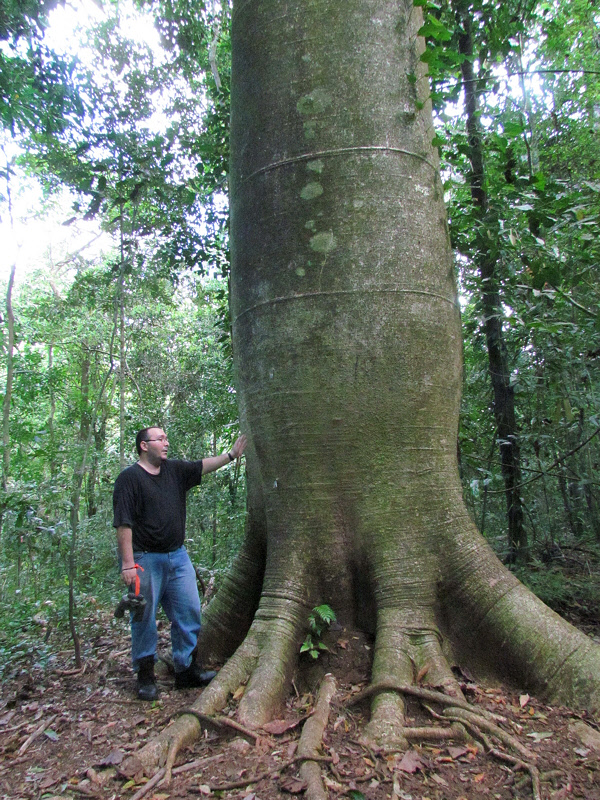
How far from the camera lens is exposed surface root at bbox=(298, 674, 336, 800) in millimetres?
1917

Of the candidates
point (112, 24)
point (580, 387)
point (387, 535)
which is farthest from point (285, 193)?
point (112, 24)

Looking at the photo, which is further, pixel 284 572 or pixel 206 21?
pixel 206 21

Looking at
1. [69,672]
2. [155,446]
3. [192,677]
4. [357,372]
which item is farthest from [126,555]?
[357,372]

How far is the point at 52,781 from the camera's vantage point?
229cm

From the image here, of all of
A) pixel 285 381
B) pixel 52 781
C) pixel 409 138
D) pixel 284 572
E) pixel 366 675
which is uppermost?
pixel 409 138

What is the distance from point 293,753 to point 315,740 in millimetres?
94

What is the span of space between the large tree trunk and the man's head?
2.56 feet

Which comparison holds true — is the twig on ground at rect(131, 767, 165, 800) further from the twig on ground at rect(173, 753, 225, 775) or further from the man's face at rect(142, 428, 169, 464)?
the man's face at rect(142, 428, 169, 464)

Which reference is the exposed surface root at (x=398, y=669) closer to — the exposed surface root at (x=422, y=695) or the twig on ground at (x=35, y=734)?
the exposed surface root at (x=422, y=695)

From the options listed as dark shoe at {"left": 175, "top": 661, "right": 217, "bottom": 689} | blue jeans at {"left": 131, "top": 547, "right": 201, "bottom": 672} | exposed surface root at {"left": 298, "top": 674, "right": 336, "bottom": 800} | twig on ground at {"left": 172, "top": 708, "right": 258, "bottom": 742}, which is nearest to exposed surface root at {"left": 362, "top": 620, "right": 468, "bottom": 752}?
exposed surface root at {"left": 298, "top": 674, "right": 336, "bottom": 800}

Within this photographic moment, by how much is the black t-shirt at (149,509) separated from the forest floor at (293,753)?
0.85 meters

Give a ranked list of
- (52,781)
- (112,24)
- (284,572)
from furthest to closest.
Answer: (112,24), (284,572), (52,781)

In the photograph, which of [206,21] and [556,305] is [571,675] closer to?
[556,305]

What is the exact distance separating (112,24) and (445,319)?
6704 mm
